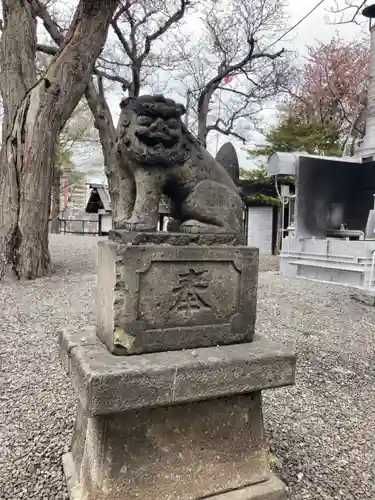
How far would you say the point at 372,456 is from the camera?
8.37 feet

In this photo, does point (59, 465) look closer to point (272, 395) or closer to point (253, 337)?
point (253, 337)

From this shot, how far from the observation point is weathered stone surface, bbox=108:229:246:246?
1941 millimetres

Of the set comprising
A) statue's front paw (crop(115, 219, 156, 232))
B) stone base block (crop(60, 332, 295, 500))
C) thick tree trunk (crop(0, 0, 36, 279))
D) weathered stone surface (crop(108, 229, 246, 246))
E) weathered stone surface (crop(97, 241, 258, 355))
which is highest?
thick tree trunk (crop(0, 0, 36, 279))

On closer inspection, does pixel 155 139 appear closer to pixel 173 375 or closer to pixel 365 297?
pixel 173 375

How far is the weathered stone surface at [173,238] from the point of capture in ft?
6.37

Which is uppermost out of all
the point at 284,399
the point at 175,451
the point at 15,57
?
the point at 15,57

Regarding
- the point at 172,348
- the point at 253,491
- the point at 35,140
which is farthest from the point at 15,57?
the point at 253,491

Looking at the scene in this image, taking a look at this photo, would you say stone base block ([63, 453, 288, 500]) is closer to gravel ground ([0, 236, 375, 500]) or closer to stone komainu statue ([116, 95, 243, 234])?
gravel ground ([0, 236, 375, 500])

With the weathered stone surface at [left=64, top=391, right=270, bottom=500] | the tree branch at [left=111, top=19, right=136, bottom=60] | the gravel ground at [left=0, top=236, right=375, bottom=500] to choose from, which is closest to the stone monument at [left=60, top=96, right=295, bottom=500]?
the weathered stone surface at [left=64, top=391, right=270, bottom=500]

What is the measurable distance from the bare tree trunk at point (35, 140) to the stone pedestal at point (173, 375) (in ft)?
17.4

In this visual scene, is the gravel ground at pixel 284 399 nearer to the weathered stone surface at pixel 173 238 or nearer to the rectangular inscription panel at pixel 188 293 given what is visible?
the rectangular inscription panel at pixel 188 293

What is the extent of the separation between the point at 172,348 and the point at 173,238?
53 cm

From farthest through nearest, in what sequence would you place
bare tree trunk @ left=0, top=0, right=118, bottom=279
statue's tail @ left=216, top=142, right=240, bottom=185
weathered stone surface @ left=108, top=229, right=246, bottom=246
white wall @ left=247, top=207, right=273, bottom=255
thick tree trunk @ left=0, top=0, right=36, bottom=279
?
white wall @ left=247, top=207, right=273, bottom=255 → thick tree trunk @ left=0, top=0, right=36, bottom=279 → bare tree trunk @ left=0, top=0, right=118, bottom=279 → statue's tail @ left=216, top=142, right=240, bottom=185 → weathered stone surface @ left=108, top=229, right=246, bottom=246

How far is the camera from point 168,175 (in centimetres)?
211
